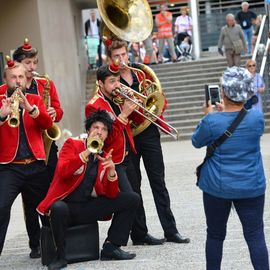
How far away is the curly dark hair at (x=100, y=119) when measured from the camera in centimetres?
616

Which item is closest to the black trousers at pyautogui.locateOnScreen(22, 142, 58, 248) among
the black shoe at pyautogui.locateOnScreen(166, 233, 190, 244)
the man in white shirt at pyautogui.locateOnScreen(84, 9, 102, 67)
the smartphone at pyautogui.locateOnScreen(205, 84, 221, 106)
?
the black shoe at pyautogui.locateOnScreen(166, 233, 190, 244)

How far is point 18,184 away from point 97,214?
0.63 m

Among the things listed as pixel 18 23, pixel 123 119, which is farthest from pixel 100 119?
pixel 18 23

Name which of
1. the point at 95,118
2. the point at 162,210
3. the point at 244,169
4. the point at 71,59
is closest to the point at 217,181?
the point at 244,169

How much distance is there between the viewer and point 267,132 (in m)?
16.5

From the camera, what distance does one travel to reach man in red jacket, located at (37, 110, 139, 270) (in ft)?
20.0

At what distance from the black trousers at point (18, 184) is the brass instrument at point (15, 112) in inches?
16.9

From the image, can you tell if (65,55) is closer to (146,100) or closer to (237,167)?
(146,100)

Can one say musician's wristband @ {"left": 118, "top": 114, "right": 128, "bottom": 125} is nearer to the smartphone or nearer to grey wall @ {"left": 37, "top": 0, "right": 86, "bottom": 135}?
the smartphone

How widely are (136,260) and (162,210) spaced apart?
0.62 m

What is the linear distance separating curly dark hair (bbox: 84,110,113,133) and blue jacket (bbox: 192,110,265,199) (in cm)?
117

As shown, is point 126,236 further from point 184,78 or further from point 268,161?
point 184,78

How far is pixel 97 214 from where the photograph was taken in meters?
6.29

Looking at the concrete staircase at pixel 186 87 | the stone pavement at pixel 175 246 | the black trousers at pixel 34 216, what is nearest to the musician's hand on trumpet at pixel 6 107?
the black trousers at pixel 34 216
